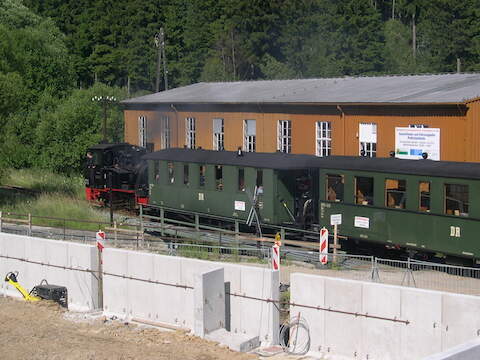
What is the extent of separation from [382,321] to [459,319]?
1629mm

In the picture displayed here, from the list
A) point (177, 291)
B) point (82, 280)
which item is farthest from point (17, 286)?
point (177, 291)

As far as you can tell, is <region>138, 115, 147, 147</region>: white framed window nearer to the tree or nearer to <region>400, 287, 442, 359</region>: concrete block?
the tree

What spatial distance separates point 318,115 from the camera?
1312 inches

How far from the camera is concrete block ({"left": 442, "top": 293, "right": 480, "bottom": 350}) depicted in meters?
14.4

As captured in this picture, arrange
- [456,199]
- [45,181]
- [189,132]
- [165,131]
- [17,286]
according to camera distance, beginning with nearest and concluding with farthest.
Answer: [456,199], [17,286], [189,132], [165,131], [45,181]

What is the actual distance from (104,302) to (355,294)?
7.12 meters

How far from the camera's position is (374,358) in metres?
15.8

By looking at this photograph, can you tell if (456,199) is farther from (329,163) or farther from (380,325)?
(380,325)

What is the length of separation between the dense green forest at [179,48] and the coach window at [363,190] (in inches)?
796

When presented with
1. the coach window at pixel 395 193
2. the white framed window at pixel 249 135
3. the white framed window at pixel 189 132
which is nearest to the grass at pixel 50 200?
the white framed window at pixel 189 132

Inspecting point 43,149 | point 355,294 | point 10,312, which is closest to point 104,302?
point 10,312

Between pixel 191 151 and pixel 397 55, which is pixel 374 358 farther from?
pixel 397 55

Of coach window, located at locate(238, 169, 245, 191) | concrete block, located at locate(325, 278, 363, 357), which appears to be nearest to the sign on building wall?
coach window, located at locate(238, 169, 245, 191)

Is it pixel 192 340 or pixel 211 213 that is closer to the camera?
pixel 192 340
